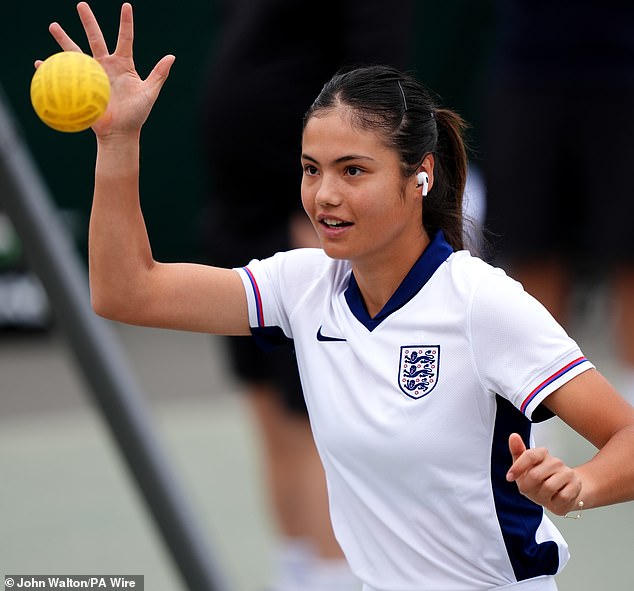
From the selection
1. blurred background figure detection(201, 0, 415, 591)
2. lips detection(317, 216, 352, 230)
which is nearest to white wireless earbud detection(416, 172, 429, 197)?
lips detection(317, 216, 352, 230)

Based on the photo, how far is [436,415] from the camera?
165cm

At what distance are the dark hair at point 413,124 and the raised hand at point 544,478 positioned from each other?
1.32ft

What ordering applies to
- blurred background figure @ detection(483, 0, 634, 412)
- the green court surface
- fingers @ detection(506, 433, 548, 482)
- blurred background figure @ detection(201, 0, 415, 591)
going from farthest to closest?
the green court surface < blurred background figure @ detection(483, 0, 634, 412) < blurred background figure @ detection(201, 0, 415, 591) < fingers @ detection(506, 433, 548, 482)

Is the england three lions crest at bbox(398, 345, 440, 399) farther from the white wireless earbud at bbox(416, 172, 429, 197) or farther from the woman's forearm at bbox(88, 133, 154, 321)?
the woman's forearm at bbox(88, 133, 154, 321)

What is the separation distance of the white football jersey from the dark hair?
0.05 meters

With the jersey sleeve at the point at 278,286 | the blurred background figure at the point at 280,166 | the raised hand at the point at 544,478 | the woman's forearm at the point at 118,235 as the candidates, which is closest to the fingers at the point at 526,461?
the raised hand at the point at 544,478

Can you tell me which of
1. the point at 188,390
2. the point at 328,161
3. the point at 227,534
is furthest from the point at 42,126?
the point at 328,161

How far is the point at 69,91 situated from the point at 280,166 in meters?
1.73

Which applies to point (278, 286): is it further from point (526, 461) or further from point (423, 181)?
point (526, 461)

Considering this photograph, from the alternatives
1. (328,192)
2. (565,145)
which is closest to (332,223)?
(328,192)

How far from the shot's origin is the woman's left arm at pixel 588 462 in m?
1.47

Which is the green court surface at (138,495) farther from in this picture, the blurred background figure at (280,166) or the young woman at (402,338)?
the young woman at (402,338)

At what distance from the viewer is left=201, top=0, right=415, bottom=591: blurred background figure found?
116 inches

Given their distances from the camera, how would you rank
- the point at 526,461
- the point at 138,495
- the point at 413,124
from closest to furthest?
the point at 526,461, the point at 413,124, the point at 138,495
